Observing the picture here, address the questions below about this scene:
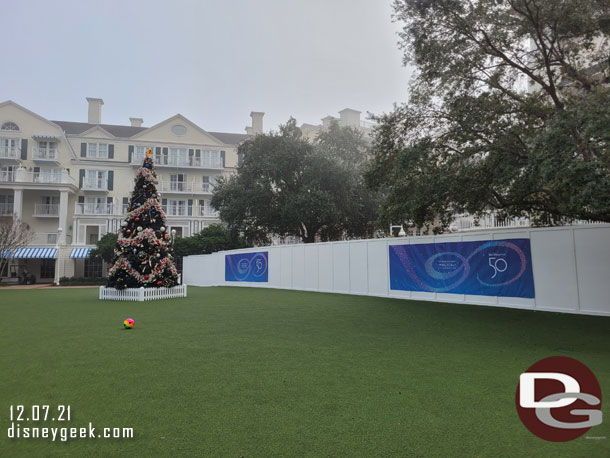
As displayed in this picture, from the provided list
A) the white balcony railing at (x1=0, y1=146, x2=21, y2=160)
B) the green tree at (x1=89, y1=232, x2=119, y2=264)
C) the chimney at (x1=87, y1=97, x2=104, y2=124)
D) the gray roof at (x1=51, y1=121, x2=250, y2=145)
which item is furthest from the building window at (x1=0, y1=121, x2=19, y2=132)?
the green tree at (x1=89, y1=232, x2=119, y2=264)

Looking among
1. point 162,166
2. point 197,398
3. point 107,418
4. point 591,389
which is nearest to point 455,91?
point 591,389

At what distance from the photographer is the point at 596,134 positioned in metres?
7.69

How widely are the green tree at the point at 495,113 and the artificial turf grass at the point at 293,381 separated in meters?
3.75

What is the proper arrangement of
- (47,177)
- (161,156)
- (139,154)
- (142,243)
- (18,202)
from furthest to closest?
(161,156)
(139,154)
(47,177)
(18,202)
(142,243)

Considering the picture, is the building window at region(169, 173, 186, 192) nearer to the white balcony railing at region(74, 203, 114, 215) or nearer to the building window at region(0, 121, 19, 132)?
the white balcony railing at region(74, 203, 114, 215)

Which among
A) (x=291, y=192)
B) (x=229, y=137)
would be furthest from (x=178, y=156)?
(x=291, y=192)

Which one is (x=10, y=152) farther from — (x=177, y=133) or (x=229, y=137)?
(x=229, y=137)

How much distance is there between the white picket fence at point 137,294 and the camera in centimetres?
1673

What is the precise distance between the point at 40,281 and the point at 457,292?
38.7m

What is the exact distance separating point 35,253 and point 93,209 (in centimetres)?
659

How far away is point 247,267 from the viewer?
25922 mm

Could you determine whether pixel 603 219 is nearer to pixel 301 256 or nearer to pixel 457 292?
pixel 457 292

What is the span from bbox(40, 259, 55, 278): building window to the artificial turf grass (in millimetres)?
31864

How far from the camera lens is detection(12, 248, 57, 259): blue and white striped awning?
113 feet
